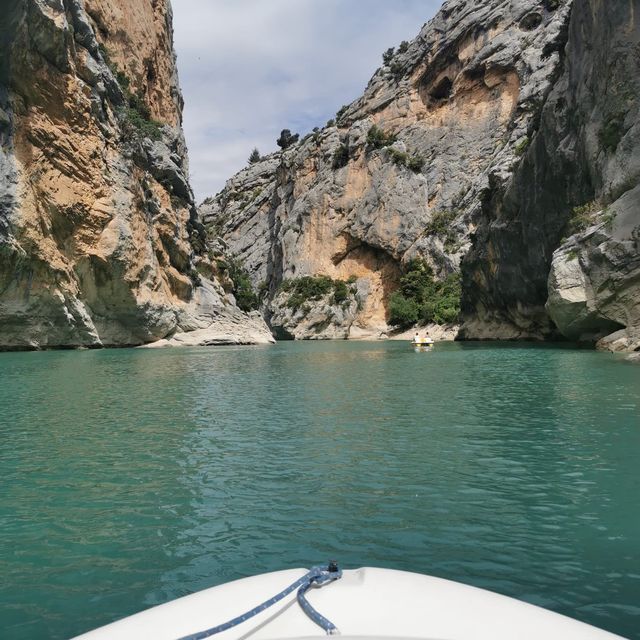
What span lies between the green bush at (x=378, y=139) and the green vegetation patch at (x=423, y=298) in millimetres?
19057

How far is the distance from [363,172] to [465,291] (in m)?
35.3

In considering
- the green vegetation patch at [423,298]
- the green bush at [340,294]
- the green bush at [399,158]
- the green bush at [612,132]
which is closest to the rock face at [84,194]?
the green vegetation patch at [423,298]

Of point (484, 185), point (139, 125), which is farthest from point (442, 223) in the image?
point (139, 125)

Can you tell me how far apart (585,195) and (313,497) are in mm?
31720

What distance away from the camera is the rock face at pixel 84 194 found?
34281 mm

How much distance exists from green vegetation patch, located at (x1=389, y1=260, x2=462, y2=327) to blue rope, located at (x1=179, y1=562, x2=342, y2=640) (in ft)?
190

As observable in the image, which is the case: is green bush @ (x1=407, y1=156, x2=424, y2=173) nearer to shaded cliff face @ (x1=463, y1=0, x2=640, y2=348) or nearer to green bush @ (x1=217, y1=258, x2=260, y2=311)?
green bush @ (x1=217, y1=258, x2=260, y2=311)

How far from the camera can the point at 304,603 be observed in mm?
2760

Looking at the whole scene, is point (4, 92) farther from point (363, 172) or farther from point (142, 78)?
point (363, 172)

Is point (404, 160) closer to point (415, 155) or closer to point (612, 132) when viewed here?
point (415, 155)

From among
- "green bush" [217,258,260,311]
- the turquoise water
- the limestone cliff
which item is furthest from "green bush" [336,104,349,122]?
the turquoise water

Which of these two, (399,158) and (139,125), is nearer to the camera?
(139,125)

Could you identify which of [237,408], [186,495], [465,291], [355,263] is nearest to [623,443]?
[186,495]

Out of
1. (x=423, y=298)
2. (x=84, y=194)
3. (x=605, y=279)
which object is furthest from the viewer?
(x=423, y=298)
